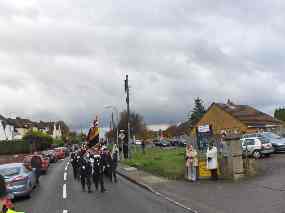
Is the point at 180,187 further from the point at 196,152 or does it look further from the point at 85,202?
the point at 85,202

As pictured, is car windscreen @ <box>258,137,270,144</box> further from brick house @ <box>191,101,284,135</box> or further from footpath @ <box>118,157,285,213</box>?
brick house @ <box>191,101,284,135</box>

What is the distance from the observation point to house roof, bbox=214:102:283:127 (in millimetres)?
Result: 78438

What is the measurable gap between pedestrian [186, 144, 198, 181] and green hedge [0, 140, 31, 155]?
47.0 metres

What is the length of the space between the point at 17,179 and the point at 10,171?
885mm

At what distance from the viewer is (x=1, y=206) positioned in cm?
405

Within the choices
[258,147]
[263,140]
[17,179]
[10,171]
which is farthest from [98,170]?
[263,140]

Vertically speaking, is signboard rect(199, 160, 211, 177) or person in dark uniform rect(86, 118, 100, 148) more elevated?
person in dark uniform rect(86, 118, 100, 148)

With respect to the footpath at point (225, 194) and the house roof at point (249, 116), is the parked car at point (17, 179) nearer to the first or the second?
the footpath at point (225, 194)

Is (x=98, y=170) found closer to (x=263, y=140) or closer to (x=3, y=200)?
(x=3, y=200)

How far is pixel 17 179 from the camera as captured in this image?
16.3 m

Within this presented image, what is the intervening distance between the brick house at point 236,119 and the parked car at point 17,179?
58951 mm

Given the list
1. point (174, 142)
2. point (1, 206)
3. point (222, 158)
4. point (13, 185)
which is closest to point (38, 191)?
point (13, 185)

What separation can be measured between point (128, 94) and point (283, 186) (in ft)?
75.6

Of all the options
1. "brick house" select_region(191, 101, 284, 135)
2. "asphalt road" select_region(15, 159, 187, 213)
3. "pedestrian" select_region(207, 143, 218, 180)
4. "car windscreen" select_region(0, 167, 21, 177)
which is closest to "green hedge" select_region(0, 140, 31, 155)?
"brick house" select_region(191, 101, 284, 135)
